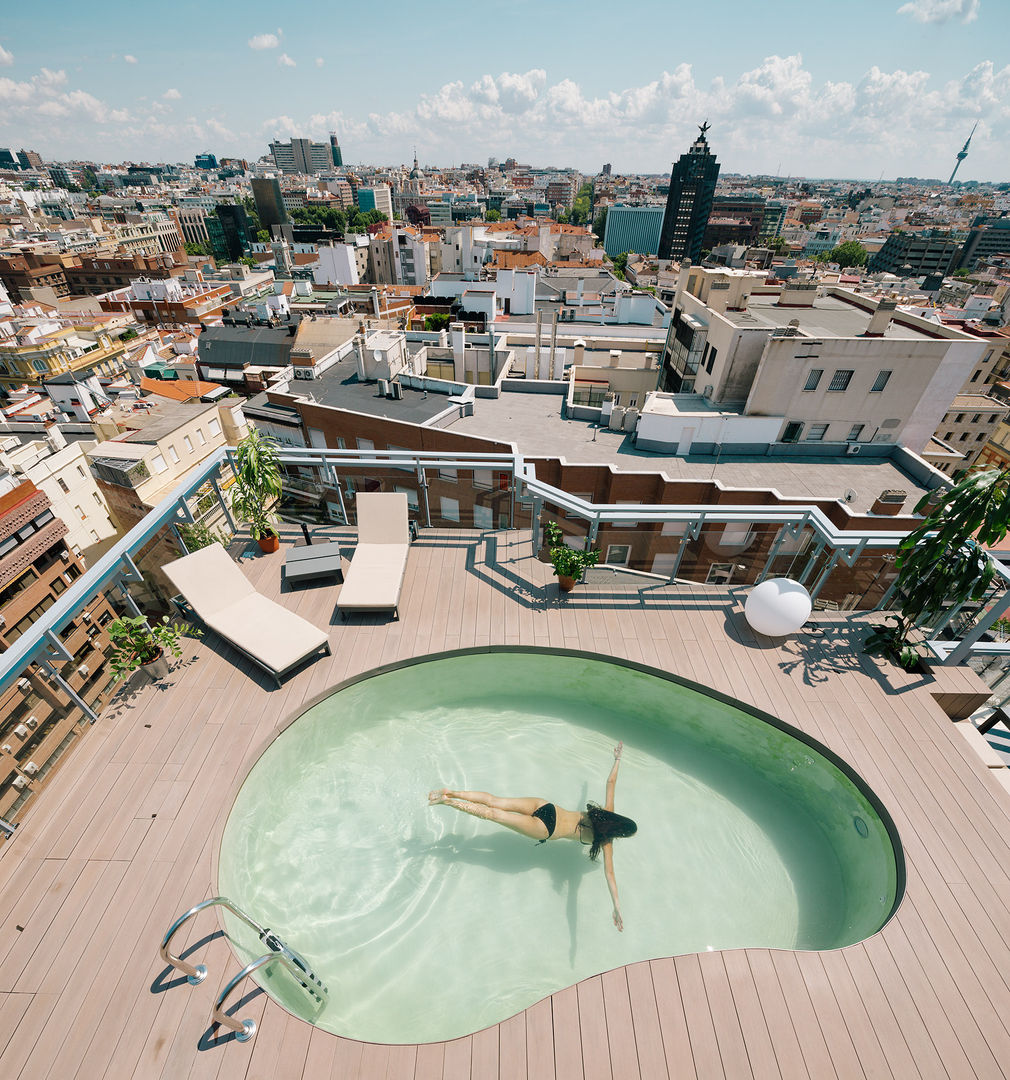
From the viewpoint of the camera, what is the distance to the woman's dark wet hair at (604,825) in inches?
236

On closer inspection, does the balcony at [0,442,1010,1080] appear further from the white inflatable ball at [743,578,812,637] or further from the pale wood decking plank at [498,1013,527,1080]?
the white inflatable ball at [743,578,812,637]

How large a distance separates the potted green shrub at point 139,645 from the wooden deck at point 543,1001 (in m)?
0.29

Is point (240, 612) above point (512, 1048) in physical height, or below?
above

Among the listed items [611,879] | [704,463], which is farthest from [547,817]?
[704,463]

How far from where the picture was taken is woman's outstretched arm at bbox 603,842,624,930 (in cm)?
541

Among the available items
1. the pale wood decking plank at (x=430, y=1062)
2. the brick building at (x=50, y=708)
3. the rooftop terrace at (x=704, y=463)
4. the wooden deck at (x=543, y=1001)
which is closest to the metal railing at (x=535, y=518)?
the brick building at (x=50, y=708)

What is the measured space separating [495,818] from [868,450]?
23.2 m

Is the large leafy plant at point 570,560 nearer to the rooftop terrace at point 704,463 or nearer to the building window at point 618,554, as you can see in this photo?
the building window at point 618,554

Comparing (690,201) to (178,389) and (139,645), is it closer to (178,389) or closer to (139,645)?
(178,389)

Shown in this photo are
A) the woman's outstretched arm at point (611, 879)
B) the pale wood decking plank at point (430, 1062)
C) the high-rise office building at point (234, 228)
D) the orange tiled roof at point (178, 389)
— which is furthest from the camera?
the high-rise office building at point (234, 228)

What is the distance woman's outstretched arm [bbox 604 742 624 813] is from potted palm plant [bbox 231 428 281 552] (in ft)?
22.7

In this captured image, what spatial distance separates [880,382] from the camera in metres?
20.2

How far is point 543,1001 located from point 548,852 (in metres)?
1.62

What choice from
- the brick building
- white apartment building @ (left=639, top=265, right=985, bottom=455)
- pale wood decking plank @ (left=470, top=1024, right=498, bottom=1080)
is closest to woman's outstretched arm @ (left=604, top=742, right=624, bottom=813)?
pale wood decking plank @ (left=470, top=1024, right=498, bottom=1080)
